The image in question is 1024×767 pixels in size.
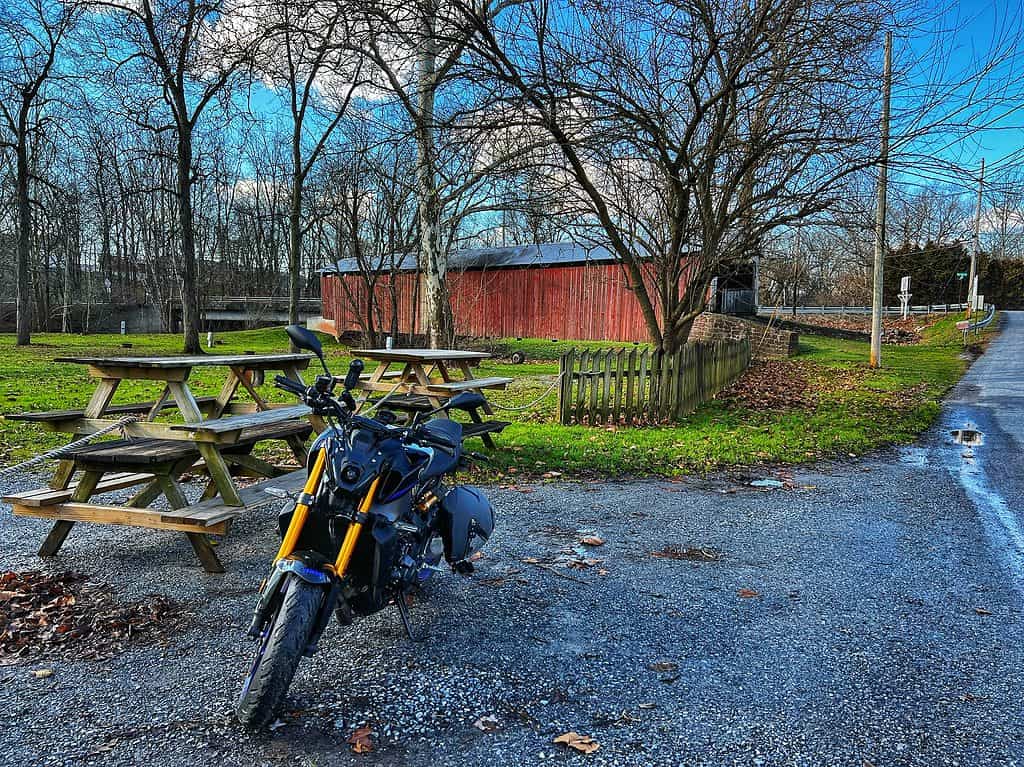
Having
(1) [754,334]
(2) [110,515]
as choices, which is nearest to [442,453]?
(2) [110,515]

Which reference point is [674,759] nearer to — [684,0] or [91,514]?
[91,514]

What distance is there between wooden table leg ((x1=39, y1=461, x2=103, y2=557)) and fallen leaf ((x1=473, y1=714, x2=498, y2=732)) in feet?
9.72

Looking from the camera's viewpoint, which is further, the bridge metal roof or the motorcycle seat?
the bridge metal roof

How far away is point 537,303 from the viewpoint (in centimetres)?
3353

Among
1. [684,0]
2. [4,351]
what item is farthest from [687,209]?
[4,351]

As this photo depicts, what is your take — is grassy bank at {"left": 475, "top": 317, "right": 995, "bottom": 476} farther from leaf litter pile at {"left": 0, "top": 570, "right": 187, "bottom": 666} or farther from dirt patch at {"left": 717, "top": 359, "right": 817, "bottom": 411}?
leaf litter pile at {"left": 0, "top": 570, "right": 187, "bottom": 666}

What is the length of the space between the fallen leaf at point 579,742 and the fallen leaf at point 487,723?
242mm

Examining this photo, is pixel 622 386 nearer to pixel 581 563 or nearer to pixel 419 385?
pixel 419 385

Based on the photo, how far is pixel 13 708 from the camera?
2.77 meters

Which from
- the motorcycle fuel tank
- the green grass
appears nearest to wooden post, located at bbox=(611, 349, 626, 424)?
the green grass

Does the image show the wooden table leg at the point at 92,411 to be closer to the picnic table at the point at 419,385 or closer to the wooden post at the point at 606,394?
the picnic table at the point at 419,385

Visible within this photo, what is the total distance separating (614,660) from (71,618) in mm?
2701

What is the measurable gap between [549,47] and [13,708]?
24.1 feet

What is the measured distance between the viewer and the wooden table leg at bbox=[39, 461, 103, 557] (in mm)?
4336
